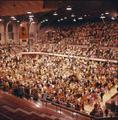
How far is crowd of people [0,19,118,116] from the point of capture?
1484 centimetres

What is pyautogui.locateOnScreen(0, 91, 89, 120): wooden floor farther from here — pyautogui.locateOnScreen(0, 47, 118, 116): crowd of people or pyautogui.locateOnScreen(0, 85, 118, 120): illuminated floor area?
pyautogui.locateOnScreen(0, 47, 118, 116): crowd of people

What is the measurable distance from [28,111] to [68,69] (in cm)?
1077

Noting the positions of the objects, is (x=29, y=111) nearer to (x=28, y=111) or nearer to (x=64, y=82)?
(x=28, y=111)

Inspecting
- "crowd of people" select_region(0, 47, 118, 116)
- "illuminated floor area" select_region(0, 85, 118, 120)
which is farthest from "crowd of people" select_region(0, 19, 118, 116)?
"illuminated floor area" select_region(0, 85, 118, 120)

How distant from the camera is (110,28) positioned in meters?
31.7

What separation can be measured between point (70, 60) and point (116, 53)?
5234mm

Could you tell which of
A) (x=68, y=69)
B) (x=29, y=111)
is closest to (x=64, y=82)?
(x=68, y=69)

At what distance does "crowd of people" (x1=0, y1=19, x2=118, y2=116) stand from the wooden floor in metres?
0.88

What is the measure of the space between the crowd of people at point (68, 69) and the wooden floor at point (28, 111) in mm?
877

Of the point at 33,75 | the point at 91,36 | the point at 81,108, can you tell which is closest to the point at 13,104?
the point at 81,108

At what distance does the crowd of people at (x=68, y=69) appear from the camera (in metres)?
14.8

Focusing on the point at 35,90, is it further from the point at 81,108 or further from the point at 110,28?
the point at 110,28

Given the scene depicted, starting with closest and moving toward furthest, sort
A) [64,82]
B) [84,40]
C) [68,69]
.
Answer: [64,82] < [68,69] < [84,40]

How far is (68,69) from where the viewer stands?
878 inches
